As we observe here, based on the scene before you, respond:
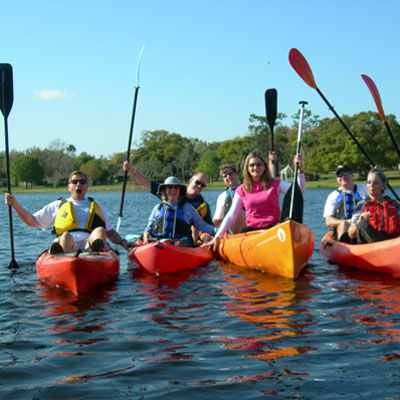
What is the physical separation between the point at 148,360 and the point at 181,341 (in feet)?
1.61

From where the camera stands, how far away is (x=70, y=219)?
23.1 feet

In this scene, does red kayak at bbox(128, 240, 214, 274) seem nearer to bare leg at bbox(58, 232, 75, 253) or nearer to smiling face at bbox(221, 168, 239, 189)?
bare leg at bbox(58, 232, 75, 253)

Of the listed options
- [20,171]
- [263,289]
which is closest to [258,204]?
[263,289]

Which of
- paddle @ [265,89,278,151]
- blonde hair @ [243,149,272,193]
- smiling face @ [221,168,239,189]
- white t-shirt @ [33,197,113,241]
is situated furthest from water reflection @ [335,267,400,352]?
paddle @ [265,89,278,151]

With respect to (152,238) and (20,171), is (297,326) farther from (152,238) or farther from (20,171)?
(20,171)

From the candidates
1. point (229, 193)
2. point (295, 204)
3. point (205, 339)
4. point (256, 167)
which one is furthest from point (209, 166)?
point (205, 339)

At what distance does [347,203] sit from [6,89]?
18.2 feet

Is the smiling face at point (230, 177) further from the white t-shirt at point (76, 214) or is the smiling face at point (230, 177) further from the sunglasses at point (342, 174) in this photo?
the white t-shirt at point (76, 214)

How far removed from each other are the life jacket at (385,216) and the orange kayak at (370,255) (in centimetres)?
28

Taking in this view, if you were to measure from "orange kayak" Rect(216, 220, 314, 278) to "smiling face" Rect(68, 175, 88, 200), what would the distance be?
2.29 m

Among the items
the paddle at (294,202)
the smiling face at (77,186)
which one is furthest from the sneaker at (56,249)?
the paddle at (294,202)

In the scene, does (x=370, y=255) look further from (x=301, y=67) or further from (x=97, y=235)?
(x=97, y=235)

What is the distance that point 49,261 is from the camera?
21.8ft

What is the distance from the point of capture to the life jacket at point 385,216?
7309 mm
